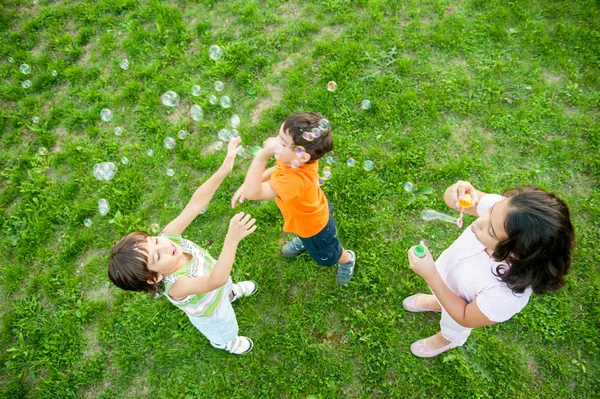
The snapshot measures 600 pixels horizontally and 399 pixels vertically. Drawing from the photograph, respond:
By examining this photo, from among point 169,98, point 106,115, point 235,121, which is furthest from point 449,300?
point 106,115

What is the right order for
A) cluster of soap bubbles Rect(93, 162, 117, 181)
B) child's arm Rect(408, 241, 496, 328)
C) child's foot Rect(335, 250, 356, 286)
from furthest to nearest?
1. cluster of soap bubbles Rect(93, 162, 117, 181)
2. child's foot Rect(335, 250, 356, 286)
3. child's arm Rect(408, 241, 496, 328)

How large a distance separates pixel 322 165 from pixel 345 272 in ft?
4.50

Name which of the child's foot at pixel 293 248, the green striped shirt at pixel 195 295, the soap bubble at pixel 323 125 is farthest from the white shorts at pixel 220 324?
the soap bubble at pixel 323 125

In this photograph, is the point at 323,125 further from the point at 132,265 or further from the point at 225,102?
the point at 225,102

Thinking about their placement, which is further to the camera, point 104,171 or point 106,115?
point 106,115

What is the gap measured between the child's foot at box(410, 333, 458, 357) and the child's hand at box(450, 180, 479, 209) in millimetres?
1398

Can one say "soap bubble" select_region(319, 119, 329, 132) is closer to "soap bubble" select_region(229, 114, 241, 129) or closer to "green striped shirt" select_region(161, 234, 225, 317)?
"green striped shirt" select_region(161, 234, 225, 317)

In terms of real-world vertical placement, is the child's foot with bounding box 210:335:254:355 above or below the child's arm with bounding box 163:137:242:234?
below

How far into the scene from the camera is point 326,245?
3465mm

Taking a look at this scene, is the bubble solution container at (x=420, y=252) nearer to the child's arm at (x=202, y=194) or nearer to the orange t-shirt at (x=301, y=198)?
the orange t-shirt at (x=301, y=198)

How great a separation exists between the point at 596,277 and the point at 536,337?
928mm

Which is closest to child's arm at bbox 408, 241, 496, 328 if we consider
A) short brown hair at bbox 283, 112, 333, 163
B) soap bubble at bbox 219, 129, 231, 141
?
short brown hair at bbox 283, 112, 333, 163

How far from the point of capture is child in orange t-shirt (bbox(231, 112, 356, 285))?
9.16 ft

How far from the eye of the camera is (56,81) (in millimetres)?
5609
